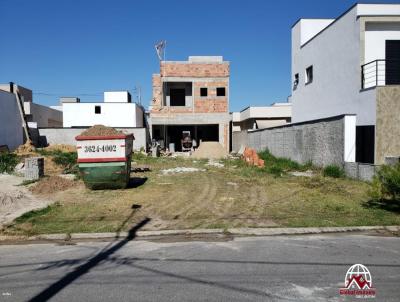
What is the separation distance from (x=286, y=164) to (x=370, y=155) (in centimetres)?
525

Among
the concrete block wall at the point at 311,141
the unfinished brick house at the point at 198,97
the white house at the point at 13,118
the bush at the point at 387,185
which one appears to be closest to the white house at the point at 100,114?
the unfinished brick house at the point at 198,97

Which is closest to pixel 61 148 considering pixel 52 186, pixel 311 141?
pixel 52 186

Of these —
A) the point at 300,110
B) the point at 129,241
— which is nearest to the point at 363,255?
the point at 129,241

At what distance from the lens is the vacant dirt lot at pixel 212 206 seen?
770 centimetres

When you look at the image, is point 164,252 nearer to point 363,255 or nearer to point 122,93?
point 363,255

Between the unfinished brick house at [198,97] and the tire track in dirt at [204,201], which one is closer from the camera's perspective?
the tire track in dirt at [204,201]

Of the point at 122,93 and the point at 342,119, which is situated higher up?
the point at 122,93

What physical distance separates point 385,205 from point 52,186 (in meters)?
10.4

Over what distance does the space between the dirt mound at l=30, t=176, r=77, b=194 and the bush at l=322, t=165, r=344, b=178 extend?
32.6 feet

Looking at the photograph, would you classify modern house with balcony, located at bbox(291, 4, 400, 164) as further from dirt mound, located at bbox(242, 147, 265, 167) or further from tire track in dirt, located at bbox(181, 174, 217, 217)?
tire track in dirt, located at bbox(181, 174, 217, 217)

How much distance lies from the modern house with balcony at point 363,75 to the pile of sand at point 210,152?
9264mm

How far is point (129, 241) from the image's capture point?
6.64 metres

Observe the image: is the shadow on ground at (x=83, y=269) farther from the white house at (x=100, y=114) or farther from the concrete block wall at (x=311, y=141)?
the white house at (x=100, y=114)

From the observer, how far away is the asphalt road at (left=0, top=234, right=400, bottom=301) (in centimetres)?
420
